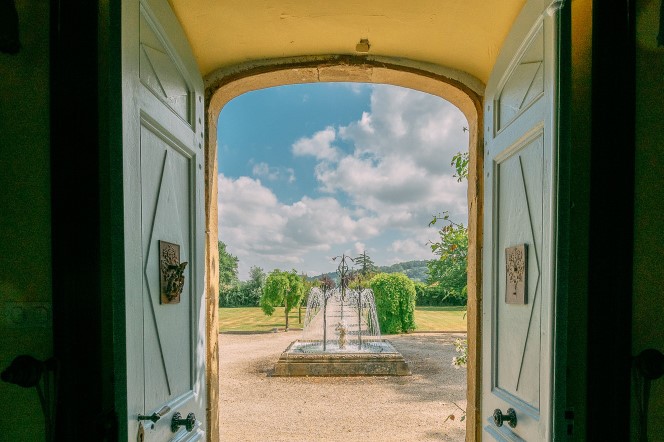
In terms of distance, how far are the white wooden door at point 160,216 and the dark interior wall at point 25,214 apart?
272 millimetres

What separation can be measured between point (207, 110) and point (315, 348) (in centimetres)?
741

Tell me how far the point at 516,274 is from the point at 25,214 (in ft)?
6.48

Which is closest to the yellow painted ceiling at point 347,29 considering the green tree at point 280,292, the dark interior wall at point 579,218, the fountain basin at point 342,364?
the dark interior wall at point 579,218

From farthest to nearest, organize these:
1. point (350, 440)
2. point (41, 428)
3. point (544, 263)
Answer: point (350, 440)
point (544, 263)
point (41, 428)

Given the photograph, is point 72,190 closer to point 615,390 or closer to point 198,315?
point 198,315

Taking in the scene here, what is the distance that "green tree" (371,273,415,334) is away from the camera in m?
13.4

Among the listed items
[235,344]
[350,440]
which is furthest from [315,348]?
[350,440]

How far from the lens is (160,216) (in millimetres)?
1995

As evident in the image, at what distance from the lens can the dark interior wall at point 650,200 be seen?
158 cm

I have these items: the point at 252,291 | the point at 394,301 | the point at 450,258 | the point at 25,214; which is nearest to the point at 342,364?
the point at 450,258

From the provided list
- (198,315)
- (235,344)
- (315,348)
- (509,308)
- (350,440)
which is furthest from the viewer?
(235,344)

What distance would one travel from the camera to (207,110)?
9.72 feet

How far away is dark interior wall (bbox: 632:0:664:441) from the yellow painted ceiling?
2.74ft

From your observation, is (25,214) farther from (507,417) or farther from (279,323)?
(279,323)
